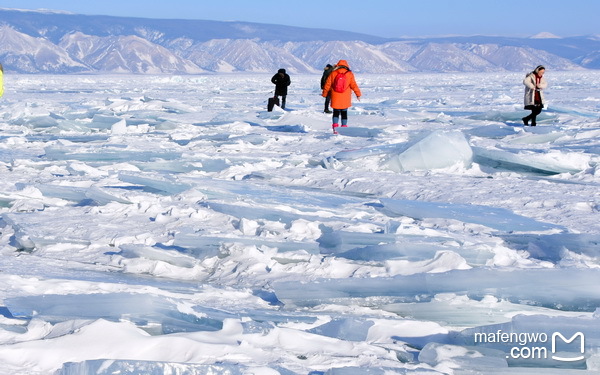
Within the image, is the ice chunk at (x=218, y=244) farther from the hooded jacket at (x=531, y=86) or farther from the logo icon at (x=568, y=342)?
the hooded jacket at (x=531, y=86)

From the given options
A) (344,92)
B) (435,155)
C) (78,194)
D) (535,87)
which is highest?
(535,87)

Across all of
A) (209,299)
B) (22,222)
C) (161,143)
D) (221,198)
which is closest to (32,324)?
(209,299)

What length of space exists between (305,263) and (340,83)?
21.0 ft

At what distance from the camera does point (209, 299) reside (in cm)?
301

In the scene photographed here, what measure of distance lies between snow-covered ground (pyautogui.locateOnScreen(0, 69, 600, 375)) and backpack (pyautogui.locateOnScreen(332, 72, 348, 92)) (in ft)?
8.11

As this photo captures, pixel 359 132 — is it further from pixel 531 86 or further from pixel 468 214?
pixel 468 214

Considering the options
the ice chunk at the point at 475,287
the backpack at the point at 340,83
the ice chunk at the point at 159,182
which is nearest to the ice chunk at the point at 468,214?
the ice chunk at the point at 475,287

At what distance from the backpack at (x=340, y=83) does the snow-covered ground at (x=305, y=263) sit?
2.47 m

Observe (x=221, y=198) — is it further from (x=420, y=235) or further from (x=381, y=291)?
(x=381, y=291)

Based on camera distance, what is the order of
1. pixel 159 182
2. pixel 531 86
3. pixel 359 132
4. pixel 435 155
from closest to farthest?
pixel 159 182
pixel 435 155
pixel 359 132
pixel 531 86

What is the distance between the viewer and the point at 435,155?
670 cm

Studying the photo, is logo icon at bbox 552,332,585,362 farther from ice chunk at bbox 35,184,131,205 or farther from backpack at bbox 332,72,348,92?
backpack at bbox 332,72,348,92

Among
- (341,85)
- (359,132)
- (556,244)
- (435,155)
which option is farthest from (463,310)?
(359,132)

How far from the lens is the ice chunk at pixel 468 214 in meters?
4.28
